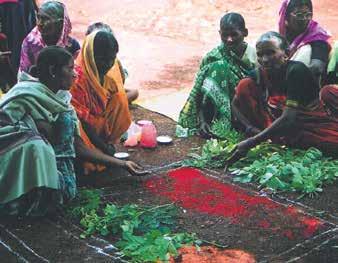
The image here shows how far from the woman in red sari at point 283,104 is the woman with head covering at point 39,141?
1.29 metres

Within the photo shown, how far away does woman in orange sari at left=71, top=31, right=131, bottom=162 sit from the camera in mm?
4340

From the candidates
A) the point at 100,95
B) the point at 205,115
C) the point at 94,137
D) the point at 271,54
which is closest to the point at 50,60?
the point at 100,95

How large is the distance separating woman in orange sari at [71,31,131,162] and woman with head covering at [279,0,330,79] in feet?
4.89

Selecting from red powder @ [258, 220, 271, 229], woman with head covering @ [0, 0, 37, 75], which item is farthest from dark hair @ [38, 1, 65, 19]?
red powder @ [258, 220, 271, 229]

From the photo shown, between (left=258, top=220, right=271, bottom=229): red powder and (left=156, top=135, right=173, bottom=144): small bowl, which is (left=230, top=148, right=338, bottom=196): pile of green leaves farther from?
(left=156, top=135, right=173, bottom=144): small bowl

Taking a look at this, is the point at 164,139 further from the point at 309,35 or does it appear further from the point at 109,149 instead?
the point at 309,35

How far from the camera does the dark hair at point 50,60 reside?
3.83m

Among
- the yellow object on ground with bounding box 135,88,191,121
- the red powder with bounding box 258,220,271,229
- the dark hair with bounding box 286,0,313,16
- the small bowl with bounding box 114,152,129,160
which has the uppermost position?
the dark hair with bounding box 286,0,313,16

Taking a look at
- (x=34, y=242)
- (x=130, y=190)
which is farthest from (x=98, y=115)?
(x=34, y=242)

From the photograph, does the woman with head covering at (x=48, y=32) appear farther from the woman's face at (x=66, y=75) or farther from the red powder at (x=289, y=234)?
the red powder at (x=289, y=234)

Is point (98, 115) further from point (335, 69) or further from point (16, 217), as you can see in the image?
point (335, 69)

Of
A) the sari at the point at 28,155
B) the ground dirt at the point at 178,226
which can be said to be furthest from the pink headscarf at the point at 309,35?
the sari at the point at 28,155

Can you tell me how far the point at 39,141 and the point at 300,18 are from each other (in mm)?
2464

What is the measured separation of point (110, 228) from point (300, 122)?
1.82 meters
